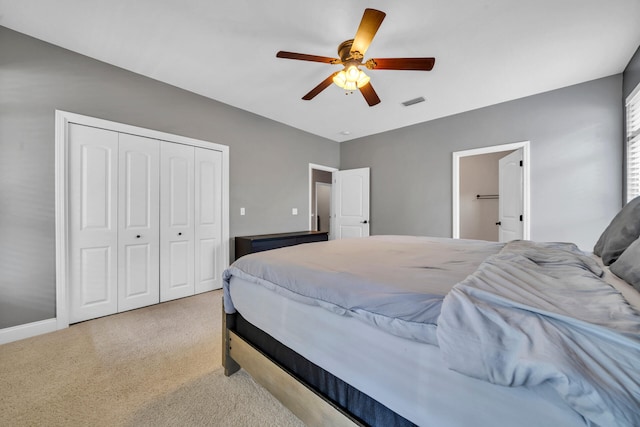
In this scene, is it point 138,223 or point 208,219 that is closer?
point 138,223

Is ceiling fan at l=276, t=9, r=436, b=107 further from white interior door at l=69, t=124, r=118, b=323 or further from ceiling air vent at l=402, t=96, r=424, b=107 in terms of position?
white interior door at l=69, t=124, r=118, b=323

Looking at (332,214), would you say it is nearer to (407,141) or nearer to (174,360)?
(407,141)

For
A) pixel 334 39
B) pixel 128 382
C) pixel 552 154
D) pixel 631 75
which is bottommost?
pixel 128 382

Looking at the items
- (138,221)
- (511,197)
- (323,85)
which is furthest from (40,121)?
(511,197)

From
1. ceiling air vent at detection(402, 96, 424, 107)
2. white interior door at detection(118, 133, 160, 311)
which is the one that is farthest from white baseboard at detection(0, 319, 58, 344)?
ceiling air vent at detection(402, 96, 424, 107)

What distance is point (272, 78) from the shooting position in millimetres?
2760

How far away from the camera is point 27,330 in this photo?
2.09 m

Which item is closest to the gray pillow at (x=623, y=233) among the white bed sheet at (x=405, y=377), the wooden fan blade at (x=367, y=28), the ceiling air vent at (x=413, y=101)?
the white bed sheet at (x=405, y=377)

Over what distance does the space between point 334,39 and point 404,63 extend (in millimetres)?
669

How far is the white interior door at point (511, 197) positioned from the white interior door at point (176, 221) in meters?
4.29

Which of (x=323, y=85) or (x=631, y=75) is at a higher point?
(x=631, y=75)

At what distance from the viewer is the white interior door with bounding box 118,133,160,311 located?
2598mm

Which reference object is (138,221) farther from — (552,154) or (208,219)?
(552,154)

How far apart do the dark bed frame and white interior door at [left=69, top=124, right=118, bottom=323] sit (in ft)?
5.89
